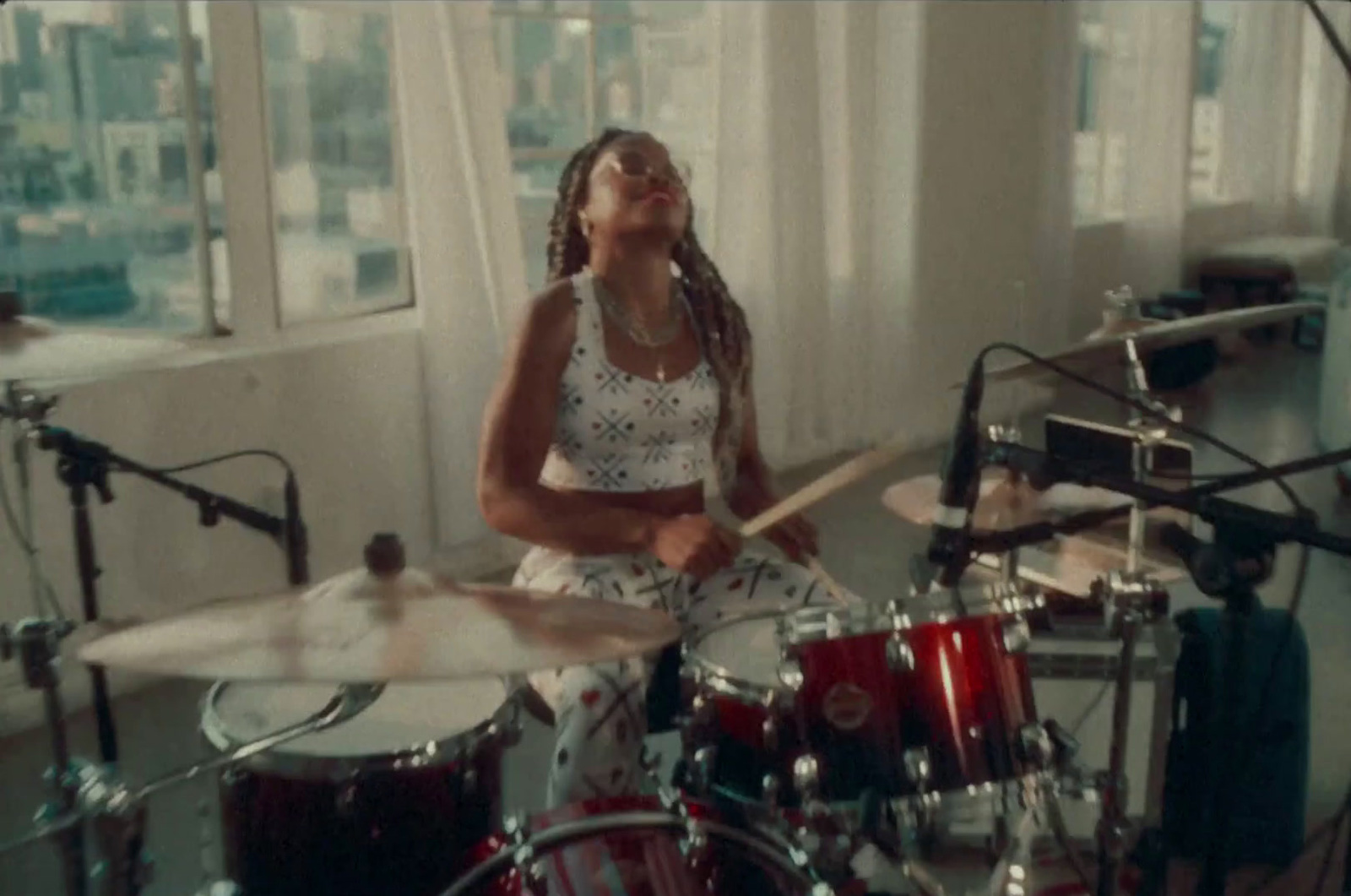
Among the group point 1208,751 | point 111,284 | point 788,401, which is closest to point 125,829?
point 1208,751

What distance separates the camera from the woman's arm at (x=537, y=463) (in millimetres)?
1745

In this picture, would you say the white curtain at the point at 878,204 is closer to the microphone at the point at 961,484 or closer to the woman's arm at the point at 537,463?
the woman's arm at the point at 537,463

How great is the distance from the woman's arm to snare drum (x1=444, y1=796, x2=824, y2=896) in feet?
1.64

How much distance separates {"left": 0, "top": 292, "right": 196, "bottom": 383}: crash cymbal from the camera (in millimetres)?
1688

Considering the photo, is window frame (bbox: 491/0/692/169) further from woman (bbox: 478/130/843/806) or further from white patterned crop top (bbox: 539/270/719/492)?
white patterned crop top (bbox: 539/270/719/492)

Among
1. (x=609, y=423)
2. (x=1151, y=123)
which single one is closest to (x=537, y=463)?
(x=609, y=423)

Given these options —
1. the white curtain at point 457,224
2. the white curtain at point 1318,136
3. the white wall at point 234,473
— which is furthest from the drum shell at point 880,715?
the white curtain at point 1318,136

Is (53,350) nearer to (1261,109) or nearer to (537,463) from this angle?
(537,463)

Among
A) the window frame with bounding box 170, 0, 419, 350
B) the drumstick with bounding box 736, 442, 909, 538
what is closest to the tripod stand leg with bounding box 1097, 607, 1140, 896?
the drumstick with bounding box 736, 442, 909, 538

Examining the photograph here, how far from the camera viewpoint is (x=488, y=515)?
1.77 metres

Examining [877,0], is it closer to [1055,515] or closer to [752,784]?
[1055,515]

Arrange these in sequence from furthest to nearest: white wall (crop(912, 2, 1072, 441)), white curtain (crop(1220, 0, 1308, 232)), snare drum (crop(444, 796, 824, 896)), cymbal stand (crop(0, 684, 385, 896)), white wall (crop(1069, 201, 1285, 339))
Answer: white curtain (crop(1220, 0, 1308, 232)) → white wall (crop(1069, 201, 1285, 339)) → white wall (crop(912, 2, 1072, 441)) → snare drum (crop(444, 796, 824, 896)) → cymbal stand (crop(0, 684, 385, 896))

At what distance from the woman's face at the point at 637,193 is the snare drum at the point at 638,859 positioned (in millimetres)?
836

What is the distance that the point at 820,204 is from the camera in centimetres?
390
